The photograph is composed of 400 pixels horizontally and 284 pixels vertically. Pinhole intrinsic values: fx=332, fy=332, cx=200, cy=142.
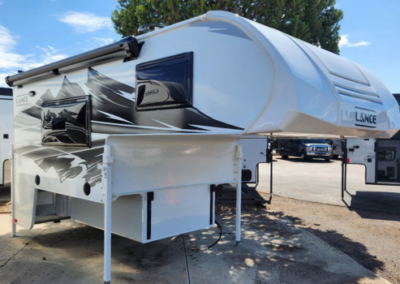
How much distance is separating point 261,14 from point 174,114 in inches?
239

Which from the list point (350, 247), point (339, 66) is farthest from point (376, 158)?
point (339, 66)

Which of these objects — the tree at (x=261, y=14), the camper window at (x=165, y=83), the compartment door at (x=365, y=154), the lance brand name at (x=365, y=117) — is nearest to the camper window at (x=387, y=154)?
the compartment door at (x=365, y=154)

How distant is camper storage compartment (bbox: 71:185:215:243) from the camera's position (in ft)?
13.1

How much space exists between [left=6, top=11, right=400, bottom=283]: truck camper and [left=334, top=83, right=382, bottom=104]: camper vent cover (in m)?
0.02

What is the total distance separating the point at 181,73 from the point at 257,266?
2706 millimetres

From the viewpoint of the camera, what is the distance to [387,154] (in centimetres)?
963

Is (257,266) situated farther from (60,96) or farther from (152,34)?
(60,96)

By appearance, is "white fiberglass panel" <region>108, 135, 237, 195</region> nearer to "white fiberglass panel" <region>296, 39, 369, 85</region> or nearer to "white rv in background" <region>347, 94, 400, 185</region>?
"white fiberglass panel" <region>296, 39, 369, 85</region>

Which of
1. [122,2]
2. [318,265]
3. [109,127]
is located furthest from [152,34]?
[122,2]

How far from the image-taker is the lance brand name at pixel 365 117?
3535mm

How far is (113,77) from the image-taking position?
13.8ft

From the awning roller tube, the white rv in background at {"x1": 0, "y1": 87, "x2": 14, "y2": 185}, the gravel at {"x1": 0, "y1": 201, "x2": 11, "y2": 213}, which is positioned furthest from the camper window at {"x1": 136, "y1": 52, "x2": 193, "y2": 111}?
the white rv in background at {"x1": 0, "y1": 87, "x2": 14, "y2": 185}

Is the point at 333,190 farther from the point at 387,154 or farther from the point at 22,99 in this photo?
the point at 22,99

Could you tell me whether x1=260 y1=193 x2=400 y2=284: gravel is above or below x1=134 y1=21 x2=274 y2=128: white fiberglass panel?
below
